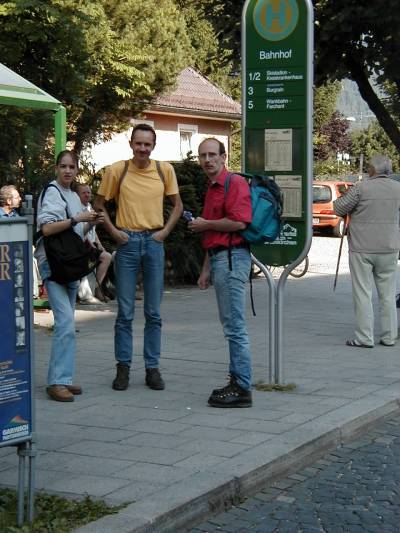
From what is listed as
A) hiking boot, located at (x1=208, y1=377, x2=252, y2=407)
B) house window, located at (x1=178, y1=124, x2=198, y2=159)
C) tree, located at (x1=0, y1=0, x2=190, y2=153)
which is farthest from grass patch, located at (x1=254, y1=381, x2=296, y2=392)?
house window, located at (x1=178, y1=124, x2=198, y2=159)

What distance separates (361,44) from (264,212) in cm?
791

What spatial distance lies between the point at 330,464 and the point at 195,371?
2.67 m

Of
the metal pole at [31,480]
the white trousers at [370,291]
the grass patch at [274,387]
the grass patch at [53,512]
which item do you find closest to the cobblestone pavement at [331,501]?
the grass patch at [53,512]

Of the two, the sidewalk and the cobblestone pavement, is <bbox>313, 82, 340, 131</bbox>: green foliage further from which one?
the cobblestone pavement

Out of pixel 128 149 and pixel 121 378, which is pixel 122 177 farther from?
pixel 128 149

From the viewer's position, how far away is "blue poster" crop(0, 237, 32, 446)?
4543 mm

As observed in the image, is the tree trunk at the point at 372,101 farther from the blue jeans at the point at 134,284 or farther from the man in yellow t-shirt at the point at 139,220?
the blue jeans at the point at 134,284

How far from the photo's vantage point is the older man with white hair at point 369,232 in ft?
34.1

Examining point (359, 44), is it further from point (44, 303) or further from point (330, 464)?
point (330, 464)

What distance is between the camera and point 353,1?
13.6 m

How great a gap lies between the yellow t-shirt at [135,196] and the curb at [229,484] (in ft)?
6.81

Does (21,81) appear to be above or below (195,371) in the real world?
above

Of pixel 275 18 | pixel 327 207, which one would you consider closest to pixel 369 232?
pixel 275 18

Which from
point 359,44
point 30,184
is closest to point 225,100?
point 359,44
